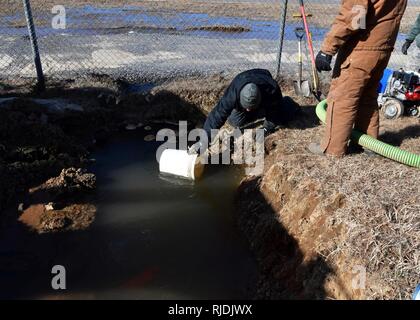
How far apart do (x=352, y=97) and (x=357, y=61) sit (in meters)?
0.37

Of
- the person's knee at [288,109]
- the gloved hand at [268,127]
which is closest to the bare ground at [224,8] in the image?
the person's knee at [288,109]

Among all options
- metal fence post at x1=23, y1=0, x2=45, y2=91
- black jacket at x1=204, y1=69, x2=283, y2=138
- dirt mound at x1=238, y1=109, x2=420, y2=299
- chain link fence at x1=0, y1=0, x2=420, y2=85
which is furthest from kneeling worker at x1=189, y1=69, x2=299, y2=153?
metal fence post at x1=23, y1=0, x2=45, y2=91

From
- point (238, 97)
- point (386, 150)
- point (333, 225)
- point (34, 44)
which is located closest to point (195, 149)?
point (238, 97)

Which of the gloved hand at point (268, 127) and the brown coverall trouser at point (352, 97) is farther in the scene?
the gloved hand at point (268, 127)

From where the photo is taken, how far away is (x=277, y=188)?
4.34 meters

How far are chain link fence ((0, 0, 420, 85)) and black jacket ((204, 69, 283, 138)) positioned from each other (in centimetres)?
181

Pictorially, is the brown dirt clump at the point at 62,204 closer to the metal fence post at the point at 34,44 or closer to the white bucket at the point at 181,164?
the white bucket at the point at 181,164

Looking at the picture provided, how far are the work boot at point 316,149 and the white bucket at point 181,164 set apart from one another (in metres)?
1.34

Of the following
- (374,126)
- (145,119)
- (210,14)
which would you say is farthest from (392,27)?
(210,14)

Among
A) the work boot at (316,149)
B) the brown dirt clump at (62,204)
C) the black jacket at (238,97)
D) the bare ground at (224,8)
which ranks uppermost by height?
the bare ground at (224,8)

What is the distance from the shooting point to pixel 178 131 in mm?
6094

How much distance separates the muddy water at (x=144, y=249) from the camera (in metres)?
3.46
